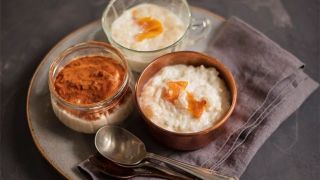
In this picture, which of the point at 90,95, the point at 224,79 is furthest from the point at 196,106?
the point at 90,95

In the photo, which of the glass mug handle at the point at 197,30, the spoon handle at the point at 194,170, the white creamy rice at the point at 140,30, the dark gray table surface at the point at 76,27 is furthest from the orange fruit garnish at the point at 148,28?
the spoon handle at the point at 194,170

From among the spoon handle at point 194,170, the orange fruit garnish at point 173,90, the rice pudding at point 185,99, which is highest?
the orange fruit garnish at point 173,90

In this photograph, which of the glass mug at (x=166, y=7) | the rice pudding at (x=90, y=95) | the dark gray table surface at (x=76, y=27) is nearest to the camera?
the rice pudding at (x=90, y=95)

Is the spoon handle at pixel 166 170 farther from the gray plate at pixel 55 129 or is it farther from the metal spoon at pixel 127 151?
the gray plate at pixel 55 129

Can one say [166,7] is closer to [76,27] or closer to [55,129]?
[76,27]

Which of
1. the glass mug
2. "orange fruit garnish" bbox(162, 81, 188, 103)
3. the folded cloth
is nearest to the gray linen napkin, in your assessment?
the folded cloth

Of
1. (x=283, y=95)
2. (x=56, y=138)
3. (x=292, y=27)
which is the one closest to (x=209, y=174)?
(x=283, y=95)

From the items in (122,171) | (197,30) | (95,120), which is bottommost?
(122,171)

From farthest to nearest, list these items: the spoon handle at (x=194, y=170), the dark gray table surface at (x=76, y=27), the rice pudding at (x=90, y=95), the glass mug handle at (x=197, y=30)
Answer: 1. the glass mug handle at (x=197, y=30)
2. the dark gray table surface at (x=76, y=27)
3. the rice pudding at (x=90, y=95)
4. the spoon handle at (x=194, y=170)
